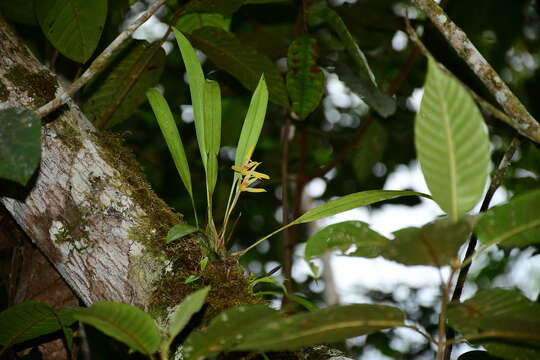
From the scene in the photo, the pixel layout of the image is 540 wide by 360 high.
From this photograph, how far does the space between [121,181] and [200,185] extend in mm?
1490

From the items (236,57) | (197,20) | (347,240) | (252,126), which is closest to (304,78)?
(236,57)

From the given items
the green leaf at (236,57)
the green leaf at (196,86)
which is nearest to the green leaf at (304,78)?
the green leaf at (236,57)

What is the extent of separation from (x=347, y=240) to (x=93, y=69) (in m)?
0.66

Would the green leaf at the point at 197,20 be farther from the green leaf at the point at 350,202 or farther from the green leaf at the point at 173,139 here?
the green leaf at the point at 350,202

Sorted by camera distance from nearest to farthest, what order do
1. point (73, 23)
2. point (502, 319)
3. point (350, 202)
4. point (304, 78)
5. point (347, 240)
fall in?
point (502, 319)
point (347, 240)
point (350, 202)
point (73, 23)
point (304, 78)

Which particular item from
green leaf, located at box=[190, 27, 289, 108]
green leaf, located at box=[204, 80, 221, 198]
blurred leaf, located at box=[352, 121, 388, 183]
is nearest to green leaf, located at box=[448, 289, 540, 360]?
green leaf, located at box=[204, 80, 221, 198]

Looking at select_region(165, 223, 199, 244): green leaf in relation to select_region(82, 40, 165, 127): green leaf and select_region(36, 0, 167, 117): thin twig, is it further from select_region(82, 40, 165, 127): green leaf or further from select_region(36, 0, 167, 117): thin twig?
select_region(82, 40, 165, 127): green leaf

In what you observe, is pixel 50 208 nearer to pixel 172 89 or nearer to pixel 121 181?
pixel 121 181

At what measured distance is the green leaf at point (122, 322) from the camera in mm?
708

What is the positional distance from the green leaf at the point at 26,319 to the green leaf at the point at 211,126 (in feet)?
1.23

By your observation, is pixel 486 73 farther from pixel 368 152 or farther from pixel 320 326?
pixel 368 152

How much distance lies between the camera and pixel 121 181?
1.05 metres

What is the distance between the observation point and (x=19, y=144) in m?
0.83

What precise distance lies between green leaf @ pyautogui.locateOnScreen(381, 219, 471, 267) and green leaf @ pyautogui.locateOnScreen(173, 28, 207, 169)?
21.8 inches
